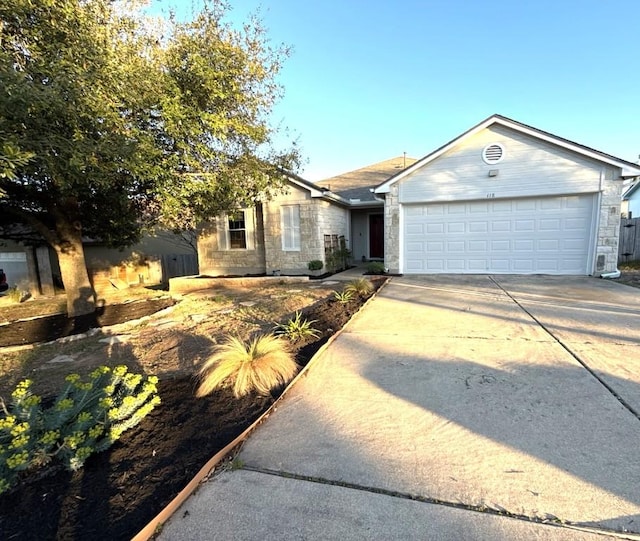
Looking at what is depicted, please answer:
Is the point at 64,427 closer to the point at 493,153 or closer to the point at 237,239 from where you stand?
the point at 237,239

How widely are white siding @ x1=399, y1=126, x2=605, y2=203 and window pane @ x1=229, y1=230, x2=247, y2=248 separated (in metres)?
6.38

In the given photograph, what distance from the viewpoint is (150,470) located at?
2111 mm

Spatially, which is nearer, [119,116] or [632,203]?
[119,116]

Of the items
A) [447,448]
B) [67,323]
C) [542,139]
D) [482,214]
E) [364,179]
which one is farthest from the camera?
[364,179]

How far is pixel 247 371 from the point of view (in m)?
3.23

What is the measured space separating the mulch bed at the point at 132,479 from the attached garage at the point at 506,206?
9.15 meters

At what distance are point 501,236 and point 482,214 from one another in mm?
907

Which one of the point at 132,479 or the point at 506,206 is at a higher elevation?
the point at 506,206

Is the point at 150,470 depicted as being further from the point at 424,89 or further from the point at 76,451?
the point at 424,89

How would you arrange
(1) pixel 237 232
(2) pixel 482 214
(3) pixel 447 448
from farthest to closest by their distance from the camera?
1. (1) pixel 237 232
2. (2) pixel 482 214
3. (3) pixel 447 448

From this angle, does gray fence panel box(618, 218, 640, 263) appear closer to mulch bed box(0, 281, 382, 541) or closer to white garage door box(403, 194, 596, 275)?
white garage door box(403, 194, 596, 275)

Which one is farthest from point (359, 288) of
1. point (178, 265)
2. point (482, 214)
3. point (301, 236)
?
point (178, 265)

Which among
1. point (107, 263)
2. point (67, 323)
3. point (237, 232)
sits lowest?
point (67, 323)

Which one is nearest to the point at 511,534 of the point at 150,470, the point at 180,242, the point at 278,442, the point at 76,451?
the point at 278,442
